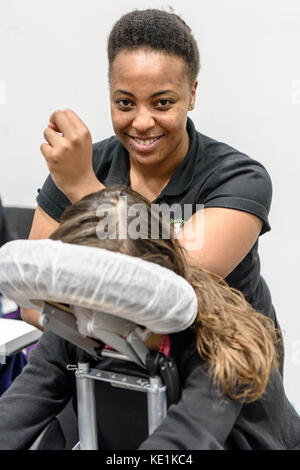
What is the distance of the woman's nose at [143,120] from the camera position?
2.80ft

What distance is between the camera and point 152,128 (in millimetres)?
872

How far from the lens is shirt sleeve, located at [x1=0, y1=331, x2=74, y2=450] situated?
0.73 m

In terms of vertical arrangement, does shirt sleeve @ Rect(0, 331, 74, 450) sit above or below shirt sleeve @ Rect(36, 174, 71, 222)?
below

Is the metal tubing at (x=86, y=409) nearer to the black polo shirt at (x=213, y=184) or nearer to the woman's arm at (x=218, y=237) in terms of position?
the woman's arm at (x=218, y=237)

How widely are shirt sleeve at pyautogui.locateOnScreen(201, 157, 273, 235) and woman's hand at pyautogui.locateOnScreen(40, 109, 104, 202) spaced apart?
0.22 m

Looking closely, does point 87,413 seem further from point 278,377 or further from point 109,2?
point 109,2

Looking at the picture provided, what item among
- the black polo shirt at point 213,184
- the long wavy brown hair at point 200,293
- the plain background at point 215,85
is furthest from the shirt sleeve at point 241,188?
the plain background at point 215,85

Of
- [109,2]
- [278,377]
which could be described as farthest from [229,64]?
[278,377]

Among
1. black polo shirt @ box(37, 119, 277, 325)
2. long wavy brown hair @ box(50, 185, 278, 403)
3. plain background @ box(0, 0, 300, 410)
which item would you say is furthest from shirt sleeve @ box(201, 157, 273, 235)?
plain background @ box(0, 0, 300, 410)

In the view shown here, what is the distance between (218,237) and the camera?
32.8 inches

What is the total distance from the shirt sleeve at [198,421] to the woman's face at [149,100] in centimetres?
43


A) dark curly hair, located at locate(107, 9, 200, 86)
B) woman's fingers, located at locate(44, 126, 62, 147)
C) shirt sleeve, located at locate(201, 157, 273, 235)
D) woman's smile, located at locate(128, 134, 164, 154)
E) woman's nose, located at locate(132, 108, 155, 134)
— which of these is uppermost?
dark curly hair, located at locate(107, 9, 200, 86)

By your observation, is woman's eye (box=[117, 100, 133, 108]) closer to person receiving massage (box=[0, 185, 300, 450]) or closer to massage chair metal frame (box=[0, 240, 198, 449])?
person receiving massage (box=[0, 185, 300, 450])

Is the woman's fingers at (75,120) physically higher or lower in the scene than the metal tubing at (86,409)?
higher
